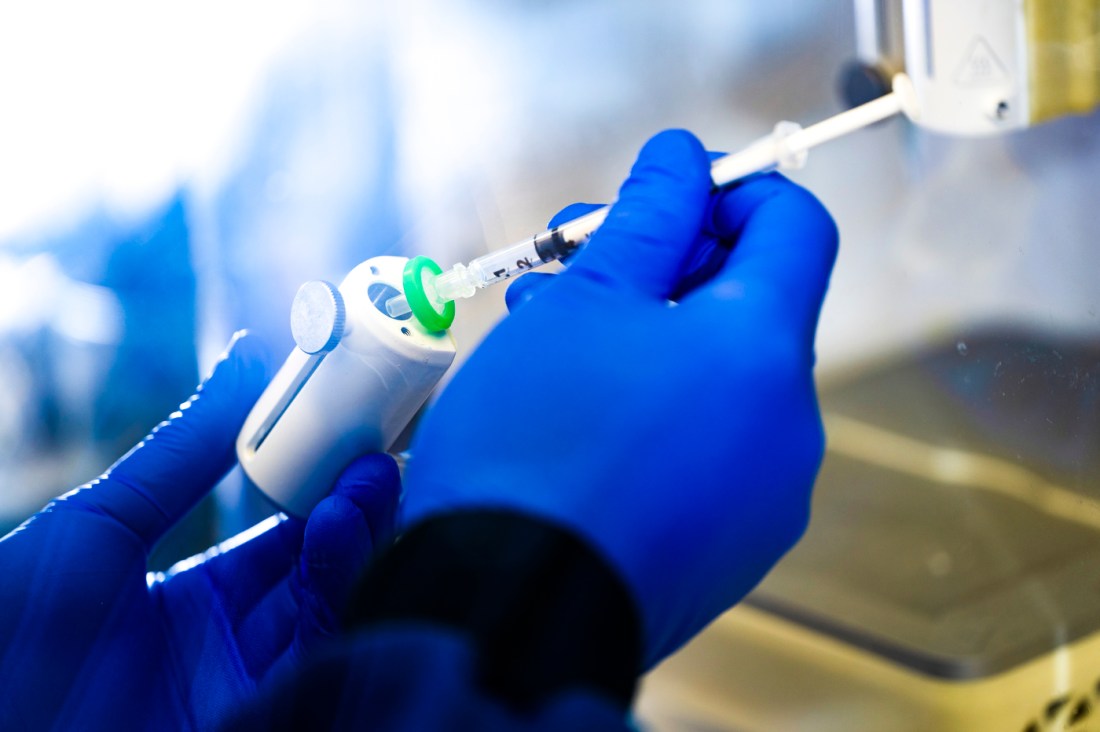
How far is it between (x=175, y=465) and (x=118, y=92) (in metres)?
0.38

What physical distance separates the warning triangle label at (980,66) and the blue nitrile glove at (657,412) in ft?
0.95

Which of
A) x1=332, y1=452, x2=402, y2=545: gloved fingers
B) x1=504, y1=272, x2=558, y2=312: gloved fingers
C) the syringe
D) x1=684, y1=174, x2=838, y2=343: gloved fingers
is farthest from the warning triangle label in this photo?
x1=332, y1=452, x2=402, y2=545: gloved fingers

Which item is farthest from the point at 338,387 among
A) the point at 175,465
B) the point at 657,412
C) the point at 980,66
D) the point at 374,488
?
the point at 980,66

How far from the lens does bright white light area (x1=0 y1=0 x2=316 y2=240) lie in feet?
2.96

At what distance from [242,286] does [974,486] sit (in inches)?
33.6

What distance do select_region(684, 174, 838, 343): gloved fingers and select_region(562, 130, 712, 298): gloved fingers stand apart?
0.03 meters

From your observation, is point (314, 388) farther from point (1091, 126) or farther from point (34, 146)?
point (1091, 126)

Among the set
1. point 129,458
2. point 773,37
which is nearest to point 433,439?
point 129,458

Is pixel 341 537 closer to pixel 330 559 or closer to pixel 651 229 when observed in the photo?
pixel 330 559

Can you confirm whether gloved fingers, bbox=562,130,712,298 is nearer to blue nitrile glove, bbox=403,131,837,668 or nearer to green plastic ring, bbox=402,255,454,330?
blue nitrile glove, bbox=403,131,837,668

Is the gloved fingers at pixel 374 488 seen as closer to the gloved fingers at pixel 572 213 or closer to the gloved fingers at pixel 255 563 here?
the gloved fingers at pixel 255 563

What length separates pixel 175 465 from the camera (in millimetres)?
899

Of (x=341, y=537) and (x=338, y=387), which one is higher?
(x=338, y=387)

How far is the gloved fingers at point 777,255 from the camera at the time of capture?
59 cm
